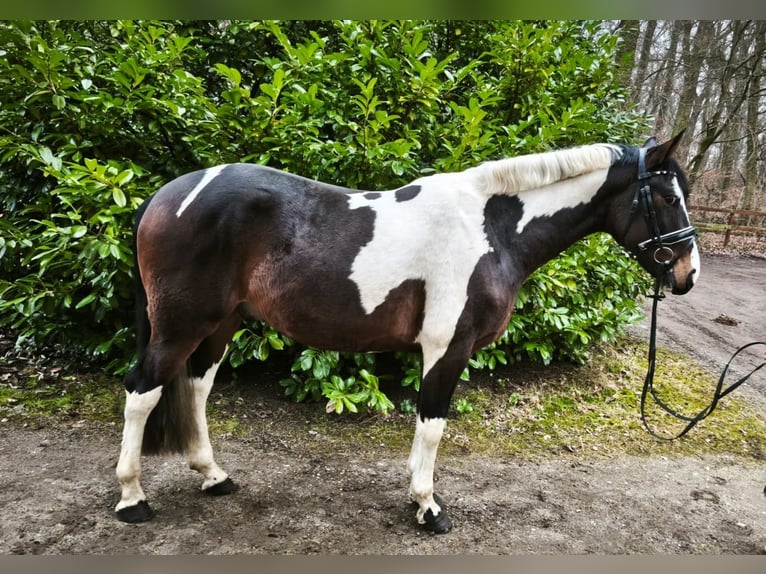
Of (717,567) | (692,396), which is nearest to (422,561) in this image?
(717,567)

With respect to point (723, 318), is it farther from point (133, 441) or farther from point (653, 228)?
point (133, 441)

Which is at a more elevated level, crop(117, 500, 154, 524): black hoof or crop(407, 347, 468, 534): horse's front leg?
crop(407, 347, 468, 534): horse's front leg

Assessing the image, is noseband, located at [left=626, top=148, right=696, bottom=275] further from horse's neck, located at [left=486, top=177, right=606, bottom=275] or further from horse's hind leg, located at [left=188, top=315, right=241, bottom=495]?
horse's hind leg, located at [left=188, top=315, right=241, bottom=495]

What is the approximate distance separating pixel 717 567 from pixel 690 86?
2.58 metres

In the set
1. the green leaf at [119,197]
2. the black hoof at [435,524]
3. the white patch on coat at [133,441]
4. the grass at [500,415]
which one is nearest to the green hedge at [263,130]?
the green leaf at [119,197]

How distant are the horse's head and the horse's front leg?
0.82m

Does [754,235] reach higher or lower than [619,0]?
lower

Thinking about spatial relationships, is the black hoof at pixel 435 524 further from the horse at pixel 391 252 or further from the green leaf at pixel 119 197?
the green leaf at pixel 119 197

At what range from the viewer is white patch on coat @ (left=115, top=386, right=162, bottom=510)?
1.63 meters

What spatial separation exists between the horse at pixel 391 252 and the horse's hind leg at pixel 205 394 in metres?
0.15

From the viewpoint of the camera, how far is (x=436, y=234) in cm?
160

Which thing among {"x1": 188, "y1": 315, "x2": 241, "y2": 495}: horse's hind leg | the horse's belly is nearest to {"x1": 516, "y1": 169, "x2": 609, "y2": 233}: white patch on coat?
the horse's belly

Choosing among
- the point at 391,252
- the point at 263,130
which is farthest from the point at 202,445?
the point at 263,130

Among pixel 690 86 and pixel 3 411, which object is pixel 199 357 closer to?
pixel 3 411
